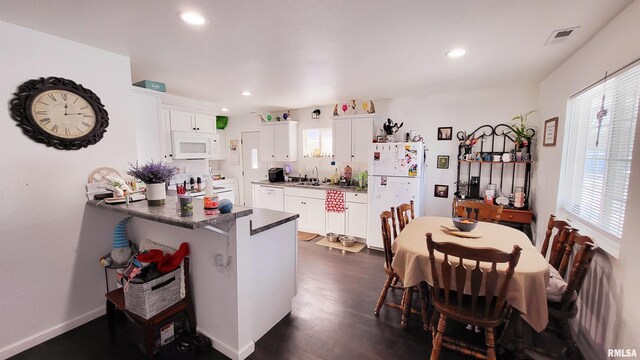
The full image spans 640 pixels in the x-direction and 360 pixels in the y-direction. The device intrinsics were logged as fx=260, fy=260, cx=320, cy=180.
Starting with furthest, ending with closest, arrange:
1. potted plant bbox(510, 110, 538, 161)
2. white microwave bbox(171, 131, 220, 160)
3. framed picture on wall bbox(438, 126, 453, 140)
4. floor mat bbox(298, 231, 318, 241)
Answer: floor mat bbox(298, 231, 318, 241) < framed picture on wall bbox(438, 126, 453, 140) < white microwave bbox(171, 131, 220, 160) < potted plant bbox(510, 110, 538, 161)

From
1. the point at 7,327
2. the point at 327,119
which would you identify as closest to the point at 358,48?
the point at 327,119

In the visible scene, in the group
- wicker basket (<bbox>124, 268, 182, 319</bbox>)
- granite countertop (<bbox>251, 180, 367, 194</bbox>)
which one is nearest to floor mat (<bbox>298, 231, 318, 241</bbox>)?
granite countertop (<bbox>251, 180, 367, 194</bbox>)

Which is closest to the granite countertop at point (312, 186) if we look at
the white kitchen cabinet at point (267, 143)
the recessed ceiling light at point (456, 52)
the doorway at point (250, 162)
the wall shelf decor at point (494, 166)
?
the white kitchen cabinet at point (267, 143)

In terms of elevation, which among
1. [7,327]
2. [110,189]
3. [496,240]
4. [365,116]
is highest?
[365,116]

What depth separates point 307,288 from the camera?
2844mm

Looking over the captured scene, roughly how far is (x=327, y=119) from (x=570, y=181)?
11.5 ft

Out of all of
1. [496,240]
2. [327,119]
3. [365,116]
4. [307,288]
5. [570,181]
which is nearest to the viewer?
[496,240]

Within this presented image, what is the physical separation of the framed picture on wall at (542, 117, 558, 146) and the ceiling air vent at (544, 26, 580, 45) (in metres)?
0.98

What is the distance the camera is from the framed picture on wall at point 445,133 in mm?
3930

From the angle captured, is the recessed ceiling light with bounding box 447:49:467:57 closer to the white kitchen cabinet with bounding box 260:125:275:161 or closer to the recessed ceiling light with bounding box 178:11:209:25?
the recessed ceiling light with bounding box 178:11:209:25

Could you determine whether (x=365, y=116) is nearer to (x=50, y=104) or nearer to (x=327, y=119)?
(x=327, y=119)

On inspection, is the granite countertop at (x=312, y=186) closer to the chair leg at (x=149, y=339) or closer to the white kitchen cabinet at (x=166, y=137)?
the white kitchen cabinet at (x=166, y=137)

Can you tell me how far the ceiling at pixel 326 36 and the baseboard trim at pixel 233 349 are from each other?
227 centimetres

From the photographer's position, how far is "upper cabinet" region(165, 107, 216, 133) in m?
3.83
